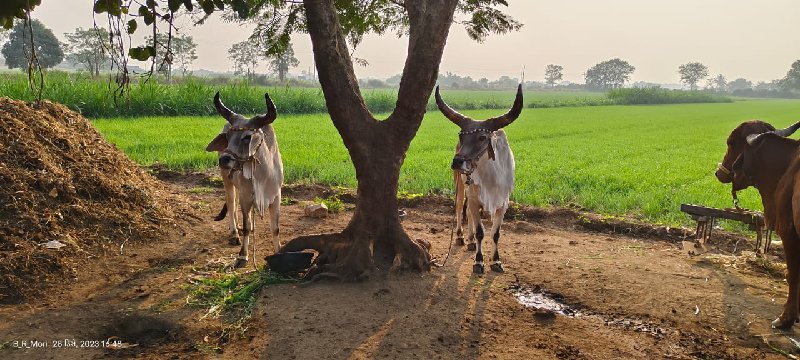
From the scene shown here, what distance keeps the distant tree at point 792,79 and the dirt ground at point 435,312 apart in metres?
145

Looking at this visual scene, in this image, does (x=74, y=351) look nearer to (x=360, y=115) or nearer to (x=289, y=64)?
(x=360, y=115)

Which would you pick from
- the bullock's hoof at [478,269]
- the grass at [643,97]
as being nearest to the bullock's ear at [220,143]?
the bullock's hoof at [478,269]

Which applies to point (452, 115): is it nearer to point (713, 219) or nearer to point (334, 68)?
point (334, 68)

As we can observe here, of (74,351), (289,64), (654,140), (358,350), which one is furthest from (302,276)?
(289,64)

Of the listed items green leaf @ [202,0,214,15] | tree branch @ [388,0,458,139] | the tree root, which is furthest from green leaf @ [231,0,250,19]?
the tree root

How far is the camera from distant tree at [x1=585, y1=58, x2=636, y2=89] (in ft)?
444

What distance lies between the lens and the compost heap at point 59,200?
573cm

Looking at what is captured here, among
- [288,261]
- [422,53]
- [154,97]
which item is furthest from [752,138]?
[154,97]

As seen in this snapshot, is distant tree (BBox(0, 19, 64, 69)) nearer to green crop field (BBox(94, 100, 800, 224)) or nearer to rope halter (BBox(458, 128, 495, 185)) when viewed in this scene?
green crop field (BBox(94, 100, 800, 224))

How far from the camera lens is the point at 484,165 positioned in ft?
21.6

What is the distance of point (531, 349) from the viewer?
4.61m

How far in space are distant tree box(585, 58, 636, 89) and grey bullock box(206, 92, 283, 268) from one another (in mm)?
140418

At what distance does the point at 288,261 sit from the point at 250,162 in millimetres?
1218

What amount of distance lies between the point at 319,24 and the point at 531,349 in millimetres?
3735
